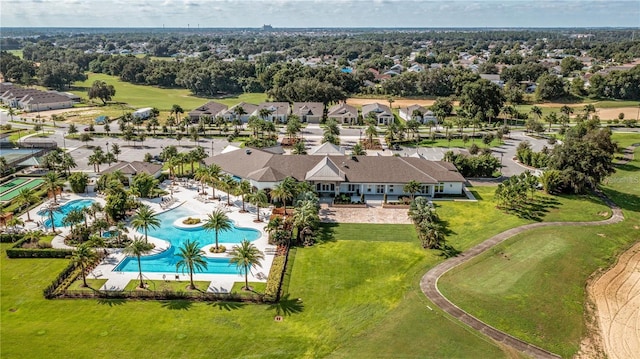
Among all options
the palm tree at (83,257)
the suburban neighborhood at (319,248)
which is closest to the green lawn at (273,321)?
the suburban neighborhood at (319,248)

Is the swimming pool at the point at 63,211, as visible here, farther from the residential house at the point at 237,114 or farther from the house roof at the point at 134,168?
the residential house at the point at 237,114

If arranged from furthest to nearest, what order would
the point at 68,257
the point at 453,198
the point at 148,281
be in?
the point at 453,198
the point at 68,257
the point at 148,281

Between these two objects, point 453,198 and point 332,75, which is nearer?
point 453,198

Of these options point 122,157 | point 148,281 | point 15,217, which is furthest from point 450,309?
point 122,157

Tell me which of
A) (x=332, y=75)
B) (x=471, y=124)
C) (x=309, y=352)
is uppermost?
(x=332, y=75)

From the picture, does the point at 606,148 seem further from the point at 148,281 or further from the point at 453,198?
the point at 148,281
